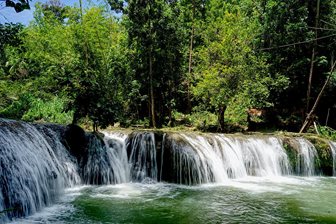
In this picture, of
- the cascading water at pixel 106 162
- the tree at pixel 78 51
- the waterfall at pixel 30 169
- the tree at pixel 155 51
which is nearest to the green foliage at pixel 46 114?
the tree at pixel 78 51

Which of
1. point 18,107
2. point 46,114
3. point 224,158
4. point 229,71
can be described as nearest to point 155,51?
point 229,71

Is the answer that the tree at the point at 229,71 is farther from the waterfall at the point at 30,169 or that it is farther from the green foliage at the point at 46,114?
the waterfall at the point at 30,169

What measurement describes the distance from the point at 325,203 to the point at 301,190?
1.65m

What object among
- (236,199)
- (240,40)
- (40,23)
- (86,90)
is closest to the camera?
(236,199)

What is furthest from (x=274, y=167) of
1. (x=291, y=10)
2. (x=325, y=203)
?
(x=291, y=10)

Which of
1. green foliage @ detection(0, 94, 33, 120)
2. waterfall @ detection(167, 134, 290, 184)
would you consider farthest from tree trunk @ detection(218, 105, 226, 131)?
green foliage @ detection(0, 94, 33, 120)

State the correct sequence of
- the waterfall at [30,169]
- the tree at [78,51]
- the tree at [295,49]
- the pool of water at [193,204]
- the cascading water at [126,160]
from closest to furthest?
the waterfall at [30,169] → the pool of water at [193,204] → the cascading water at [126,160] → the tree at [78,51] → the tree at [295,49]

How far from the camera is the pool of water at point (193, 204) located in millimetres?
6848

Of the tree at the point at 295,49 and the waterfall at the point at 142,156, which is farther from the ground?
the tree at the point at 295,49

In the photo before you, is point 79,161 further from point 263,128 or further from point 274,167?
point 263,128

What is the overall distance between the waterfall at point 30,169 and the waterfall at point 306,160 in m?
9.37

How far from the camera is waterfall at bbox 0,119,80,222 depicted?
6.60 metres

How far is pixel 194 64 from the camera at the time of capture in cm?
2461

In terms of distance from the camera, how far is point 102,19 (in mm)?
24297
